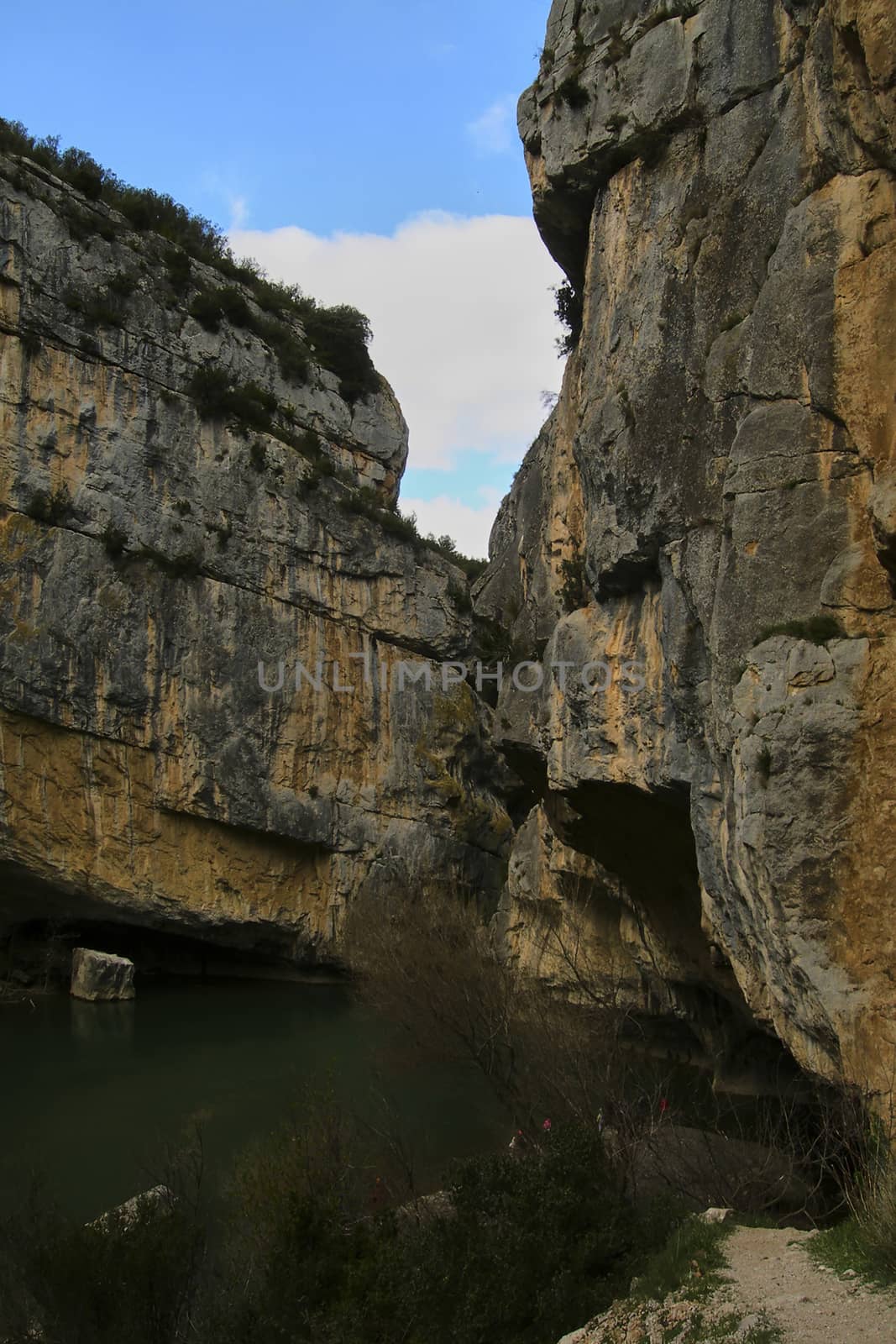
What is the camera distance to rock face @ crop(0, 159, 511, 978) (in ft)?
82.1

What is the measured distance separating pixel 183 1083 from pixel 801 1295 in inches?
583

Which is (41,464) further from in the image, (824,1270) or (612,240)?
(824,1270)

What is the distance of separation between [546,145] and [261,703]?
15.2 metres

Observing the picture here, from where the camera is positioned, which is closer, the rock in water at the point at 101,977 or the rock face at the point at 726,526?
the rock face at the point at 726,526

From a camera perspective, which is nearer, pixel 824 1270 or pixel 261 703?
pixel 824 1270

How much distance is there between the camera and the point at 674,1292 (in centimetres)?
723

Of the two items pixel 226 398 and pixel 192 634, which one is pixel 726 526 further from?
pixel 226 398

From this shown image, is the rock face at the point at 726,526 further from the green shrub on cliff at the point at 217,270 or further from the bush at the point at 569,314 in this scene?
the green shrub on cliff at the point at 217,270

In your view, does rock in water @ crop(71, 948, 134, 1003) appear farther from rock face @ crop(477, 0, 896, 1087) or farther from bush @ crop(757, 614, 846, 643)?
bush @ crop(757, 614, 846, 643)

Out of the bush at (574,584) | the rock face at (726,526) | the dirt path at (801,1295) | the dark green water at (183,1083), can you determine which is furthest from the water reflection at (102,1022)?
the dirt path at (801,1295)

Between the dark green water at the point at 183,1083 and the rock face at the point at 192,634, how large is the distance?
7.74 feet

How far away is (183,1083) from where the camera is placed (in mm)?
19578

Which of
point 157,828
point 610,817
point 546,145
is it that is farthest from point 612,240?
point 157,828

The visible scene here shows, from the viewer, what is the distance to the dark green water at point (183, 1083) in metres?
14.4
